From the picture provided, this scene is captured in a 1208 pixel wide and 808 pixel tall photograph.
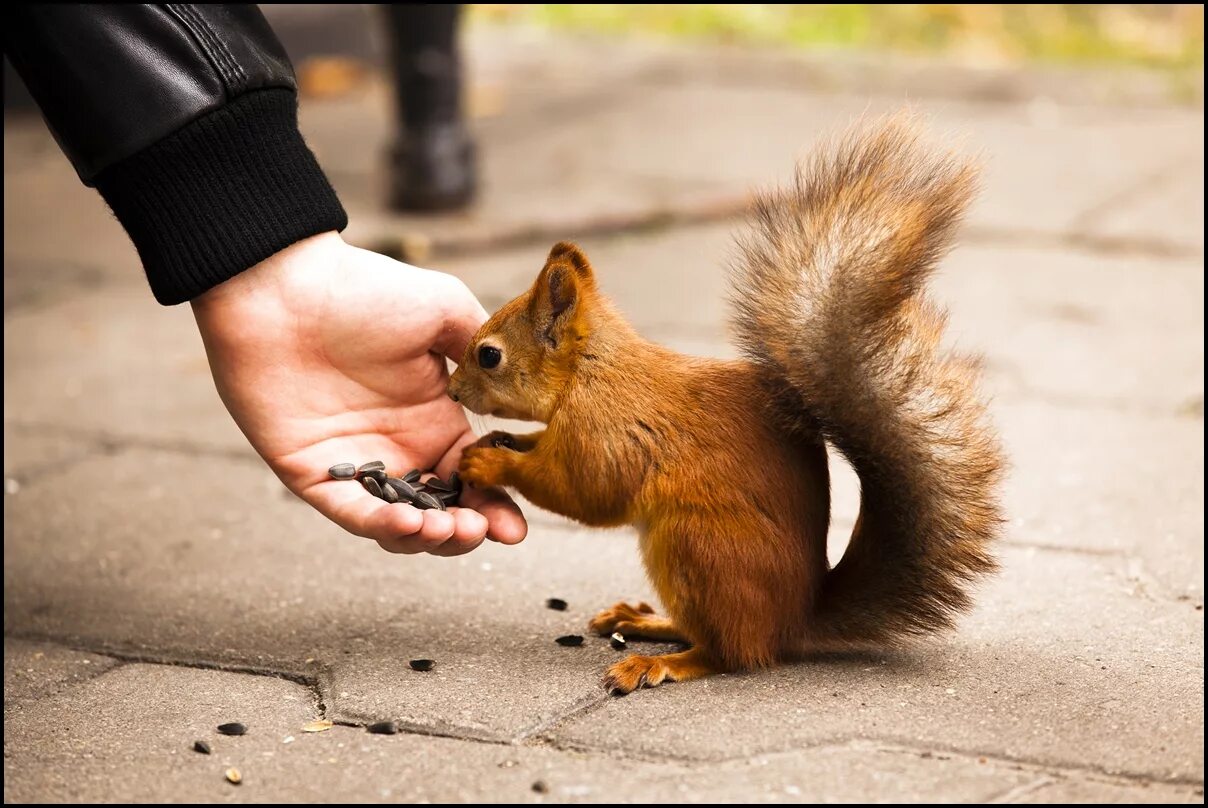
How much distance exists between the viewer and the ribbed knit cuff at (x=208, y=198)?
5.37 feet

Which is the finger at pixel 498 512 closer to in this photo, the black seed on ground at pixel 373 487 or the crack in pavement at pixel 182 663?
the black seed on ground at pixel 373 487

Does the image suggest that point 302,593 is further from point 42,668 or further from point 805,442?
point 805,442

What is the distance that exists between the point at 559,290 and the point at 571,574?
50 cm

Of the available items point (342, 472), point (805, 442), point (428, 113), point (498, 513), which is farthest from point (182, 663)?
point (428, 113)

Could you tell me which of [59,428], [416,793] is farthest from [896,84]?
[416,793]

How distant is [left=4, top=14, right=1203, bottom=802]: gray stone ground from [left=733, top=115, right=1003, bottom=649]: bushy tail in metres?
0.12

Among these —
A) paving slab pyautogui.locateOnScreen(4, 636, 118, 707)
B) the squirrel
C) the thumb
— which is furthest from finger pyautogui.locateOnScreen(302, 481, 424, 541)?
paving slab pyautogui.locateOnScreen(4, 636, 118, 707)

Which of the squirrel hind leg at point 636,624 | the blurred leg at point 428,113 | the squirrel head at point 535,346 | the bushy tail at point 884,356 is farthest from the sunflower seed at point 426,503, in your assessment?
the blurred leg at point 428,113

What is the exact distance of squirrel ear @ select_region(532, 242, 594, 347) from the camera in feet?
5.37

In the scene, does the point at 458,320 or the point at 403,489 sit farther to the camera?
the point at 458,320

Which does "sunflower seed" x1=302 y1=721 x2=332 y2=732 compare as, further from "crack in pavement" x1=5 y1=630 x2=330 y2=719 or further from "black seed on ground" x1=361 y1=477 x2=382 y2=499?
"black seed on ground" x1=361 y1=477 x2=382 y2=499

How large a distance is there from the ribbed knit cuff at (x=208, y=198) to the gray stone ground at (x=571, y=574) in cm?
45

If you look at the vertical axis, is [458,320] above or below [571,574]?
above

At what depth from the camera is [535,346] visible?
1.67 m
